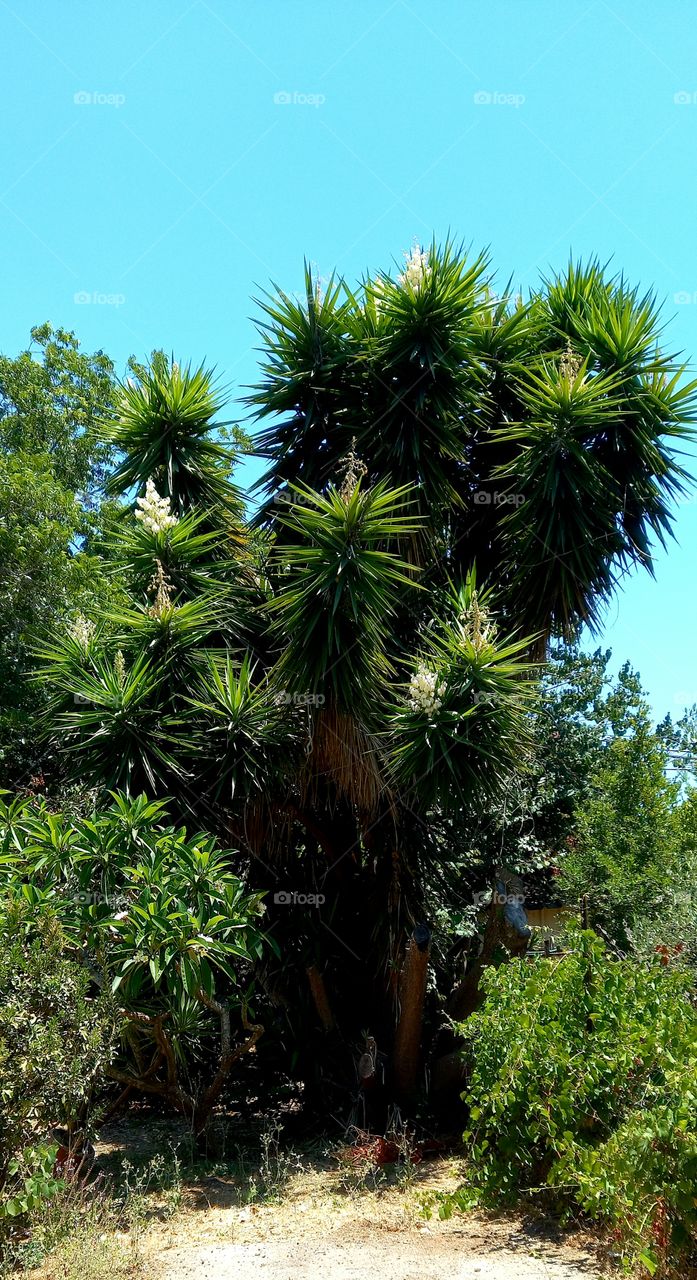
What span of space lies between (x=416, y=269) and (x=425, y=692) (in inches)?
125

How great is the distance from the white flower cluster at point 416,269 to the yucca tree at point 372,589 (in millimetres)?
26

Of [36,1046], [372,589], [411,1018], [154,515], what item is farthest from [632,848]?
[36,1046]

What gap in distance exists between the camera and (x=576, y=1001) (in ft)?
17.6

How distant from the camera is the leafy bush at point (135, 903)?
5.45 meters

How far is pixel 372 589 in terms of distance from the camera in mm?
6539

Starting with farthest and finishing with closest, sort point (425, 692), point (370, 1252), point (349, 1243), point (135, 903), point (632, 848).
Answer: point (632, 848) < point (425, 692) < point (135, 903) < point (349, 1243) < point (370, 1252)

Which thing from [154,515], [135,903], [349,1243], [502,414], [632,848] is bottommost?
[349,1243]

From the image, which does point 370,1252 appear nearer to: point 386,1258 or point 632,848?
point 386,1258

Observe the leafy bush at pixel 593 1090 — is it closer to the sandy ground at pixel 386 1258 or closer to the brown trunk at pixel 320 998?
the sandy ground at pixel 386 1258

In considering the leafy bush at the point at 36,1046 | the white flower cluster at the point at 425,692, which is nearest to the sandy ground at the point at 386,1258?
the leafy bush at the point at 36,1046

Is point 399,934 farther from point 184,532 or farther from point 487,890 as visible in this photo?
point 184,532

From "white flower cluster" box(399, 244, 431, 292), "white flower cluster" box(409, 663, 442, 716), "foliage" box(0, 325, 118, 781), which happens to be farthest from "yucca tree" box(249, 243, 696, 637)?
"foliage" box(0, 325, 118, 781)

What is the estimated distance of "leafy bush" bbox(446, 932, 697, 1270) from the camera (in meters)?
4.01

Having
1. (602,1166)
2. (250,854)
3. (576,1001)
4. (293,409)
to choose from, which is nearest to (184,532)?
(293,409)
